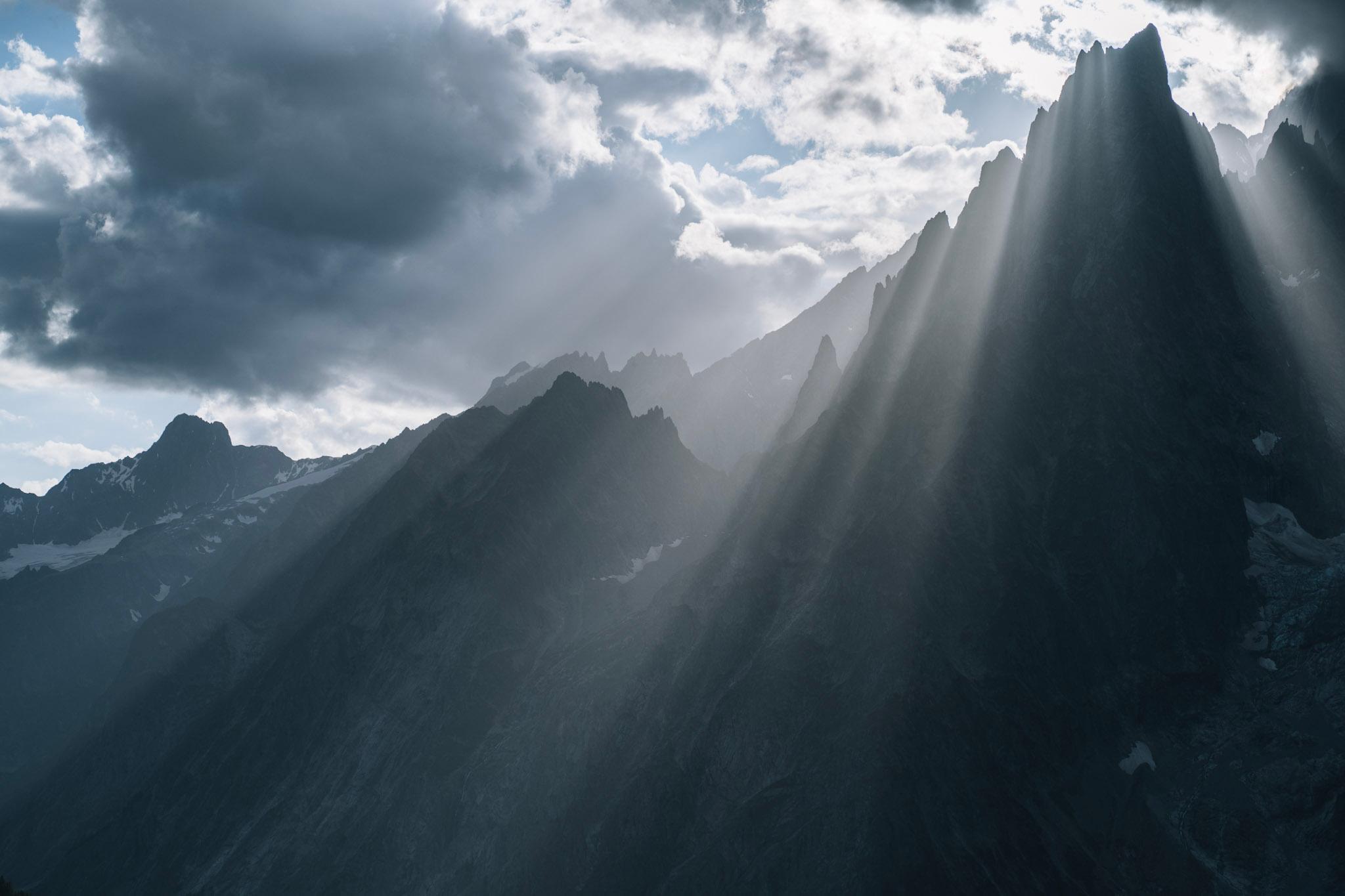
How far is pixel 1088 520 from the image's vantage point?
4550 inches

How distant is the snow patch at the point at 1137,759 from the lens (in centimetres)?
9544

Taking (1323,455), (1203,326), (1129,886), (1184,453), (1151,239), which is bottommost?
(1129,886)

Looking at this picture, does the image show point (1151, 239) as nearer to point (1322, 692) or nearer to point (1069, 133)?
point (1069, 133)

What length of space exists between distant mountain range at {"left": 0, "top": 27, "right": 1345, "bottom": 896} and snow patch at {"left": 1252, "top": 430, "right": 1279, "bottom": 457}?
0.32 meters

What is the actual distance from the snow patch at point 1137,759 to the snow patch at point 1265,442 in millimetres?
45005

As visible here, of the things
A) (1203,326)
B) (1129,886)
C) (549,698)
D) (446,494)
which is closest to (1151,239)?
(1203,326)

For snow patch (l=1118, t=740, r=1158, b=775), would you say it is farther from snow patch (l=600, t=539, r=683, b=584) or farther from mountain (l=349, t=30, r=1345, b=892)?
snow patch (l=600, t=539, r=683, b=584)

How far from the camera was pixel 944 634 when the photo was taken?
108m

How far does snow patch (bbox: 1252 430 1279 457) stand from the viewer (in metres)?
117

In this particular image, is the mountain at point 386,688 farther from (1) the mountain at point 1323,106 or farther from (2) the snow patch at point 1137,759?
(1) the mountain at point 1323,106

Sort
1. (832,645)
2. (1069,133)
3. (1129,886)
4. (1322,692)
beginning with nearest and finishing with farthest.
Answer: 1. (1129,886)
2. (1322,692)
3. (832,645)
4. (1069,133)

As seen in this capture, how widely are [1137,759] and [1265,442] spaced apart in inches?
1922

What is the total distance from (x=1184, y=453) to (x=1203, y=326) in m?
21.4

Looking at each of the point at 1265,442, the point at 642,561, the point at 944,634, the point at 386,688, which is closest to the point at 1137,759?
the point at 944,634
